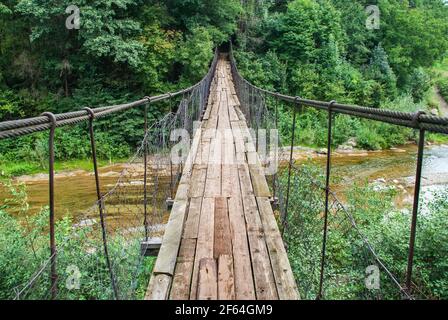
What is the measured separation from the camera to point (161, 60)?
11359 mm

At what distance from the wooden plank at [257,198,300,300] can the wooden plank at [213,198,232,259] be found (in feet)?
0.74

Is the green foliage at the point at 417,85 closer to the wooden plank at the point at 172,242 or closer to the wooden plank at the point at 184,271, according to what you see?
the wooden plank at the point at 172,242

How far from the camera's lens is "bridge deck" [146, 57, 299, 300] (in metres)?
1.59

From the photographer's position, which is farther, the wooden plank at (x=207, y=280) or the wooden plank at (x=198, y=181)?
the wooden plank at (x=198, y=181)

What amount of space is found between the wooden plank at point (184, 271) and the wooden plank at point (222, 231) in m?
0.13

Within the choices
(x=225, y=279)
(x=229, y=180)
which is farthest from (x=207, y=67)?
(x=225, y=279)

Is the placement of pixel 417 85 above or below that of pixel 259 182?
above

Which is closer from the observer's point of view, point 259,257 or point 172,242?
point 259,257

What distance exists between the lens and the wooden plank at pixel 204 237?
169cm

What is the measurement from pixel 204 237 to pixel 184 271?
35cm

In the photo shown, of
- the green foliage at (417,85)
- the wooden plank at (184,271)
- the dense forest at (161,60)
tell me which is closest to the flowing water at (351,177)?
the dense forest at (161,60)

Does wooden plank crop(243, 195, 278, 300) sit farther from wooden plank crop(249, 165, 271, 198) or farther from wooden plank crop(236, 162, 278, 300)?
wooden plank crop(249, 165, 271, 198)

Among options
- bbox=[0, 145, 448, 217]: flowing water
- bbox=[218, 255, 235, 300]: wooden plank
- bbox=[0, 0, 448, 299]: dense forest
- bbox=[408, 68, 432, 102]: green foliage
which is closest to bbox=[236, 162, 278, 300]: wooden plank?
bbox=[218, 255, 235, 300]: wooden plank

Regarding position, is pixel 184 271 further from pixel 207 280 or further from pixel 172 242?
pixel 172 242
